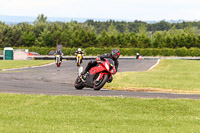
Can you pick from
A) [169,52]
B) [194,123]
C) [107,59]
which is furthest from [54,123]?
[169,52]

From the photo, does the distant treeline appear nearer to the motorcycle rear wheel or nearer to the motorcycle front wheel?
the motorcycle rear wheel

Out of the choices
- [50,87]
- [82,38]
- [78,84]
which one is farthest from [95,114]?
[82,38]

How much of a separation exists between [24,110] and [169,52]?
7655cm

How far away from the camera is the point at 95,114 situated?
12.5m

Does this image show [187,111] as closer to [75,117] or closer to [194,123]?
[194,123]

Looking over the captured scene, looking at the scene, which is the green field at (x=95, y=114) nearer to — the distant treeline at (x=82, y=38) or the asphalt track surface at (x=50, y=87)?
the asphalt track surface at (x=50, y=87)

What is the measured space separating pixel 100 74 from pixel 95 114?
4553 mm

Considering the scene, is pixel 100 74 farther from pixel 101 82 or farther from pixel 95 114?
pixel 95 114

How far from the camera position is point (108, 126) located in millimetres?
10664

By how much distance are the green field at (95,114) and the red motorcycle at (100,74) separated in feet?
5.85

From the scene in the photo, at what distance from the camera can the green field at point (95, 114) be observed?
33.9 feet

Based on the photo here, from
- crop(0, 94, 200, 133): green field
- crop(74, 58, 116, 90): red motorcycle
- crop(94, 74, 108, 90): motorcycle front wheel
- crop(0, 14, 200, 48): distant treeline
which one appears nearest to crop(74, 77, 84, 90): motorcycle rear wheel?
crop(74, 58, 116, 90): red motorcycle

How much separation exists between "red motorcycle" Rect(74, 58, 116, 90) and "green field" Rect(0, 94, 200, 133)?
1.78 meters

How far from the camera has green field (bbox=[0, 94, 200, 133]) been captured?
33.9ft
